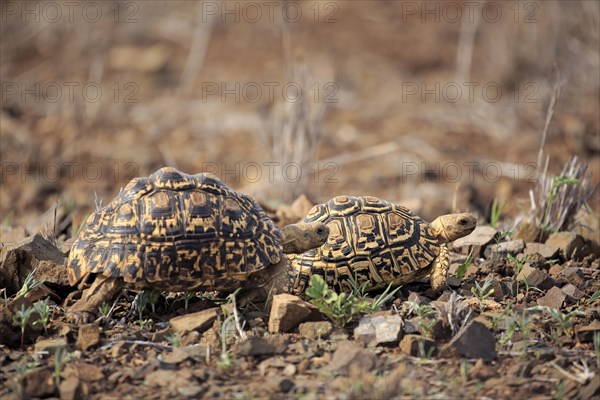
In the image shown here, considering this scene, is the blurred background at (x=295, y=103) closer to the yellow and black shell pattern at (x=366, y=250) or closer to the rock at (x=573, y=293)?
the yellow and black shell pattern at (x=366, y=250)

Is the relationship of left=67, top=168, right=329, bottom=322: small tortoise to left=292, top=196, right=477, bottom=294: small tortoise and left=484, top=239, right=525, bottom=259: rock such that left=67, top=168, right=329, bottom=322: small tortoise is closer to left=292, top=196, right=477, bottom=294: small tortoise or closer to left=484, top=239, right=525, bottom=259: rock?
left=292, top=196, right=477, bottom=294: small tortoise

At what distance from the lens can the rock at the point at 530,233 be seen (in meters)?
5.03

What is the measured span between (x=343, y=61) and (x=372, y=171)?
376 centimetres

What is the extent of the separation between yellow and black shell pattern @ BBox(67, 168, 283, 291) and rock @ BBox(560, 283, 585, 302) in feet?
4.82

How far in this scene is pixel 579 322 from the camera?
3.69 meters

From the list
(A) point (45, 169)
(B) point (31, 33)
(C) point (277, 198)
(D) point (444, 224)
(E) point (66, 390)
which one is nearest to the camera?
(E) point (66, 390)

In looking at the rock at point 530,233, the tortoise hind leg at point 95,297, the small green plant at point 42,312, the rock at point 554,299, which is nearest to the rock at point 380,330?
the rock at point 554,299

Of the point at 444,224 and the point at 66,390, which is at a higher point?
the point at 444,224

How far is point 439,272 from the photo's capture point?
13.3 feet

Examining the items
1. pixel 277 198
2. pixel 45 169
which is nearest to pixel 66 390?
pixel 277 198

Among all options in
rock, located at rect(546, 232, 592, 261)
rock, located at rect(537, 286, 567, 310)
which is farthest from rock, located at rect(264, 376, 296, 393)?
rock, located at rect(546, 232, 592, 261)

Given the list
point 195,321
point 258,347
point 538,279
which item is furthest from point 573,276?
point 195,321

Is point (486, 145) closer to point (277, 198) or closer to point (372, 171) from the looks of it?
point (372, 171)

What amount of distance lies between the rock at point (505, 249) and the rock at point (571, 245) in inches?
7.0
